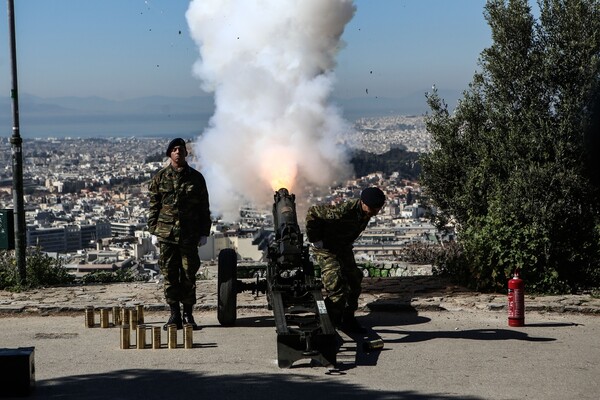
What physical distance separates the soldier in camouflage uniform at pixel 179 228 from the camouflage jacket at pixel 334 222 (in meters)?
1.46

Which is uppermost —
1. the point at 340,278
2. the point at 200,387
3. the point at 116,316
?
the point at 340,278

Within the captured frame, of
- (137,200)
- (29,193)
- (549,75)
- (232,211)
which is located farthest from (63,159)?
(549,75)

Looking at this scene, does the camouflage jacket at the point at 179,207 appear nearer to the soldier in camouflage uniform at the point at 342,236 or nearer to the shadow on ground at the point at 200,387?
the soldier in camouflage uniform at the point at 342,236

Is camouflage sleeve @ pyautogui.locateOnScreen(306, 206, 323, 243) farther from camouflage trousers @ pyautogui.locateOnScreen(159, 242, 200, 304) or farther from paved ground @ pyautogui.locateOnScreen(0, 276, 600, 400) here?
camouflage trousers @ pyautogui.locateOnScreen(159, 242, 200, 304)

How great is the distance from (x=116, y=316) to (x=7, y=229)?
3364mm

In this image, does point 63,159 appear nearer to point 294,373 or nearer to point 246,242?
point 246,242

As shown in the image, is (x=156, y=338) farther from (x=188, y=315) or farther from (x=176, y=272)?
(x=176, y=272)

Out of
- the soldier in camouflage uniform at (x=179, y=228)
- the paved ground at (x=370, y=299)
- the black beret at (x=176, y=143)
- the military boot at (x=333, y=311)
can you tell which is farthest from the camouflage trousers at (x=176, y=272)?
the military boot at (x=333, y=311)

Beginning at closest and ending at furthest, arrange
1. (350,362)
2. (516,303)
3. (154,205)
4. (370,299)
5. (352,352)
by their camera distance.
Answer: (350,362) → (352,352) → (516,303) → (154,205) → (370,299)

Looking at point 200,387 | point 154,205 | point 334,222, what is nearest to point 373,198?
point 334,222

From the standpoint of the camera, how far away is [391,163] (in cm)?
3316

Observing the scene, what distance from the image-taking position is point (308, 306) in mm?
11430

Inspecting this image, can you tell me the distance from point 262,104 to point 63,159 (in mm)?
102629

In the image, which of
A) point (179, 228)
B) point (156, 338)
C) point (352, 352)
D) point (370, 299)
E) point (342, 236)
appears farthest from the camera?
point (370, 299)
